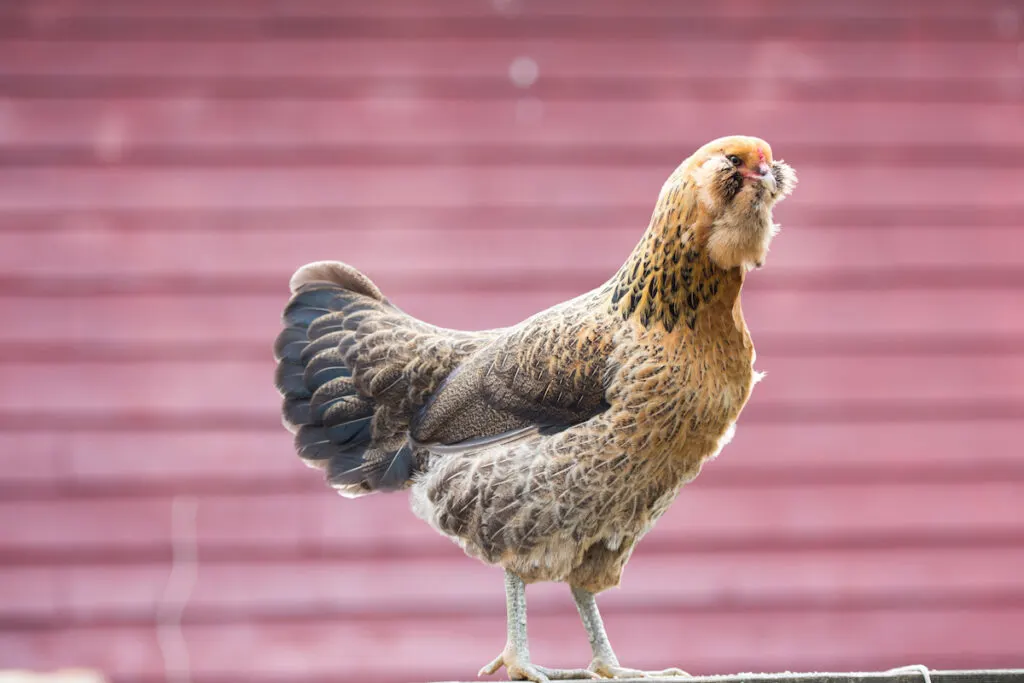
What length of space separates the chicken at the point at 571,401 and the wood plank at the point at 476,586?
1.84 m

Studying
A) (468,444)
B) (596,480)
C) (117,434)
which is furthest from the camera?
(117,434)

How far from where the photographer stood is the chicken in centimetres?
172

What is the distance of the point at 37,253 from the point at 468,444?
258 centimetres

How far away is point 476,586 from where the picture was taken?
374 cm

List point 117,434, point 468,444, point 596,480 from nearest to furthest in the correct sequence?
1. point 596,480
2. point 468,444
3. point 117,434

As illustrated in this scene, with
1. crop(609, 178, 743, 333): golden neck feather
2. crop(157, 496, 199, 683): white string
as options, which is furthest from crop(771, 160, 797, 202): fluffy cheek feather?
crop(157, 496, 199, 683): white string

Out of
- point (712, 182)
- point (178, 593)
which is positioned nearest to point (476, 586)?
point (178, 593)

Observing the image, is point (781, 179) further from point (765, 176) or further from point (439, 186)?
point (439, 186)

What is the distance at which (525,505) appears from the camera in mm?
1808

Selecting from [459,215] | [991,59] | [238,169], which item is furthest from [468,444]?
[991,59]

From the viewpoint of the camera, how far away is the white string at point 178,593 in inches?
145

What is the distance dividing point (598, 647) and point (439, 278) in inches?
85.9

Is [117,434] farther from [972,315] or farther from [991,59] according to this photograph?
[991,59]

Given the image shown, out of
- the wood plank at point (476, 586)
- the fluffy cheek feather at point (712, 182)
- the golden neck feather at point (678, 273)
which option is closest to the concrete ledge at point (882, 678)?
the golden neck feather at point (678, 273)
